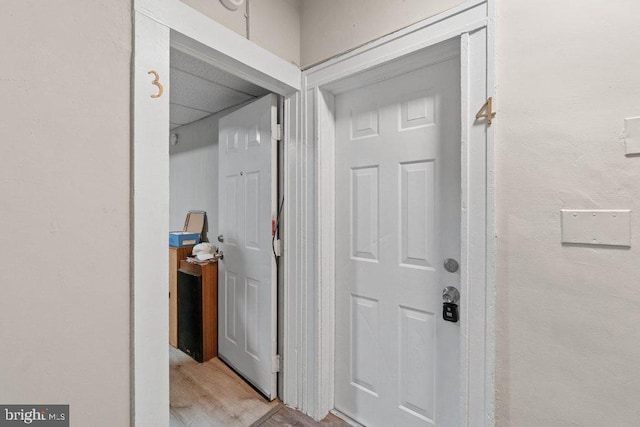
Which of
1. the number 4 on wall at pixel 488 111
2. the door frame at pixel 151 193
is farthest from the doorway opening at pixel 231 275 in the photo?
the number 4 on wall at pixel 488 111

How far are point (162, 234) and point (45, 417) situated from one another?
0.60 meters

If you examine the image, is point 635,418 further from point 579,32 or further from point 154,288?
point 154,288

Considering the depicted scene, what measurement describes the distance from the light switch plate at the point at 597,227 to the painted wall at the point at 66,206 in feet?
4.85

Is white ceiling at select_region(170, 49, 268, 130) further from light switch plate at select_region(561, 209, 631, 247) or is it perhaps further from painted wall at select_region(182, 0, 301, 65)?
light switch plate at select_region(561, 209, 631, 247)

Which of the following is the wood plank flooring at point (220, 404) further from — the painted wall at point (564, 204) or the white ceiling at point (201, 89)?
the white ceiling at point (201, 89)

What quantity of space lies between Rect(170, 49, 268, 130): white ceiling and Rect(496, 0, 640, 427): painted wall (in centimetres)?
155

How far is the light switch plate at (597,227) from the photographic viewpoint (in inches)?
35.2

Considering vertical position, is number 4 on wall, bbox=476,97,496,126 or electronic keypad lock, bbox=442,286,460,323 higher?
number 4 on wall, bbox=476,97,496,126

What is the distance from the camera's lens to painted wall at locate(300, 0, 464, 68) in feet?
4.24

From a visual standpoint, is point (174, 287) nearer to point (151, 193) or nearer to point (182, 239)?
point (182, 239)

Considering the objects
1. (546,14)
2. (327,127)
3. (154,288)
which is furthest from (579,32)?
(154,288)

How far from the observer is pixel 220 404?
1.83m

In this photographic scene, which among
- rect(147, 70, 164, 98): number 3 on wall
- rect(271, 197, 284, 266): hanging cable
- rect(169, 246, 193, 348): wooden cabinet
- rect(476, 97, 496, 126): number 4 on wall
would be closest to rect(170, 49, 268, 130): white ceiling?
rect(147, 70, 164, 98): number 3 on wall

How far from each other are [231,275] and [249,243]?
14.5 inches
